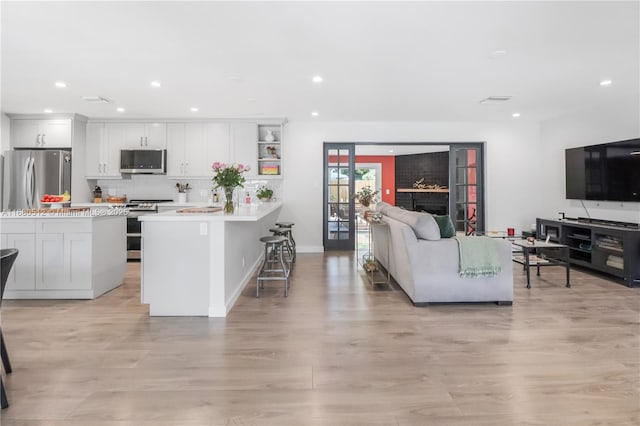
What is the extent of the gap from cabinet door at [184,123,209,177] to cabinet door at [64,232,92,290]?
2825mm

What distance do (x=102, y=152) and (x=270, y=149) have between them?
9.76 feet

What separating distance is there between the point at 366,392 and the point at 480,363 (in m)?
0.86

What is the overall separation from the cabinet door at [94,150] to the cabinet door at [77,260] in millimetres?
3056

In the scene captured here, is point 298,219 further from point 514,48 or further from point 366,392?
point 366,392

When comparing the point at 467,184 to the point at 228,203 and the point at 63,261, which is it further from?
the point at 63,261

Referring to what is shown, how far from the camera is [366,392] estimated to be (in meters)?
1.94

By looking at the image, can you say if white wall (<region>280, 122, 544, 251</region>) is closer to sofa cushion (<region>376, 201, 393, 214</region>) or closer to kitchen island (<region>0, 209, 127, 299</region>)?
sofa cushion (<region>376, 201, 393, 214</region>)

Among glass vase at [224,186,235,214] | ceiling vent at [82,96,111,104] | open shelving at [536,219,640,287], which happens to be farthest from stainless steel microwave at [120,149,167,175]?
open shelving at [536,219,640,287]

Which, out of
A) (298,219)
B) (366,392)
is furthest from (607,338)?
(298,219)

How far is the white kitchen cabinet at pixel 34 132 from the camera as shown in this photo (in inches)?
230

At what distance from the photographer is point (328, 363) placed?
2277 millimetres

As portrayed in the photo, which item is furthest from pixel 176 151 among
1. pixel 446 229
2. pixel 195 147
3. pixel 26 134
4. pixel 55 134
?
pixel 446 229

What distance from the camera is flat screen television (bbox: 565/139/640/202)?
4.66m

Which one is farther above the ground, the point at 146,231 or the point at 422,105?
the point at 422,105
